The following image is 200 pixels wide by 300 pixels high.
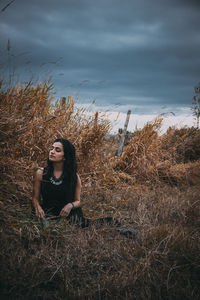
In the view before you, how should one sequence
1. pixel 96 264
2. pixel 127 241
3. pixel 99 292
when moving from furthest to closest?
pixel 127 241 → pixel 96 264 → pixel 99 292

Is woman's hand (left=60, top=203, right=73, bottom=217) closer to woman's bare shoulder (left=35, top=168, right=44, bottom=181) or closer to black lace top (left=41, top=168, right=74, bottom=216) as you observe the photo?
black lace top (left=41, top=168, right=74, bottom=216)

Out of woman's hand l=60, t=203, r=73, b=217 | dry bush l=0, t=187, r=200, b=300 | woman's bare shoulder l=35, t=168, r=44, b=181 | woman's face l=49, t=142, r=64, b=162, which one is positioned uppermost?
woman's face l=49, t=142, r=64, b=162

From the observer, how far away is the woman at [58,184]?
2453 millimetres

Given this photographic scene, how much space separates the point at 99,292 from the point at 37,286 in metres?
0.43

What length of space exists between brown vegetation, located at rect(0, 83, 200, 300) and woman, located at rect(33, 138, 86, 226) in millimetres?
161

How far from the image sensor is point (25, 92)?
272 cm

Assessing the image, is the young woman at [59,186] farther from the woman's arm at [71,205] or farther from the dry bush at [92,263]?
the dry bush at [92,263]

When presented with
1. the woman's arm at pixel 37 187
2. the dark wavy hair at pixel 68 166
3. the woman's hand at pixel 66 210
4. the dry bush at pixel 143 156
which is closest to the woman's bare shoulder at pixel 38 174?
the woman's arm at pixel 37 187

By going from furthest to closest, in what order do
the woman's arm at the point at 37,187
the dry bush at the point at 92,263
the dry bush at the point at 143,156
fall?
the dry bush at the point at 143,156
the woman's arm at the point at 37,187
the dry bush at the point at 92,263

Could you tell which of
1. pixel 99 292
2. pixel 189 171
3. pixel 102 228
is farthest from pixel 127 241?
pixel 189 171

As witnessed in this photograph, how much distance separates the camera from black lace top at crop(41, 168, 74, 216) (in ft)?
8.16

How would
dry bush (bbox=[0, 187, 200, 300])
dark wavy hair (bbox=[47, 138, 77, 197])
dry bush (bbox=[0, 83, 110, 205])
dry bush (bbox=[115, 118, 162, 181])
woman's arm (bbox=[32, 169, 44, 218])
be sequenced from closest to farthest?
dry bush (bbox=[0, 187, 200, 300])
dry bush (bbox=[0, 83, 110, 205])
woman's arm (bbox=[32, 169, 44, 218])
dark wavy hair (bbox=[47, 138, 77, 197])
dry bush (bbox=[115, 118, 162, 181])

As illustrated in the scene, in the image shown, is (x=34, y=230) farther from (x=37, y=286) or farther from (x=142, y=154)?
(x=142, y=154)

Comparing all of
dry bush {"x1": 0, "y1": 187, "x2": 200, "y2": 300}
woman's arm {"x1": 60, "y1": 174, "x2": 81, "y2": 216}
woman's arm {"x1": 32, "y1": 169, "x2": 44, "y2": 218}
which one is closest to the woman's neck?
woman's arm {"x1": 32, "y1": 169, "x2": 44, "y2": 218}
